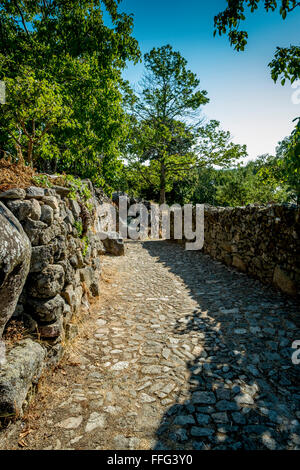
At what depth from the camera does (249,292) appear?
5934 millimetres

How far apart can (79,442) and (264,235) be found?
623 centimetres

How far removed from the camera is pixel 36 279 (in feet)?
9.63

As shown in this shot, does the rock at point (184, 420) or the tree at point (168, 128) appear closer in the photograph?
the rock at point (184, 420)

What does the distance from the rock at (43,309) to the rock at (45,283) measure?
7cm

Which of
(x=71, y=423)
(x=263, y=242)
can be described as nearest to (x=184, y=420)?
(x=71, y=423)

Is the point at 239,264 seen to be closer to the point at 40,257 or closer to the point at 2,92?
the point at 40,257

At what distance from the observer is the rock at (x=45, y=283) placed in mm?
2922

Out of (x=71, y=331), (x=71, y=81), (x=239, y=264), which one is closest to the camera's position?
(x=71, y=331)

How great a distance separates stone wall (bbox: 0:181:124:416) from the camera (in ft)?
7.19

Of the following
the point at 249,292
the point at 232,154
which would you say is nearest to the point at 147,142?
the point at 232,154

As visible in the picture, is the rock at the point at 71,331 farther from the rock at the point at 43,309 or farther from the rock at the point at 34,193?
the rock at the point at 34,193

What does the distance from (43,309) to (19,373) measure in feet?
2.71

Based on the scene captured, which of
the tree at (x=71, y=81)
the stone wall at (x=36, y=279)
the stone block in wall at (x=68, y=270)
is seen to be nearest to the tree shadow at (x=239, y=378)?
the stone wall at (x=36, y=279)

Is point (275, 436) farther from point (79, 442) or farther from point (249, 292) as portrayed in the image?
point (249, 292)
